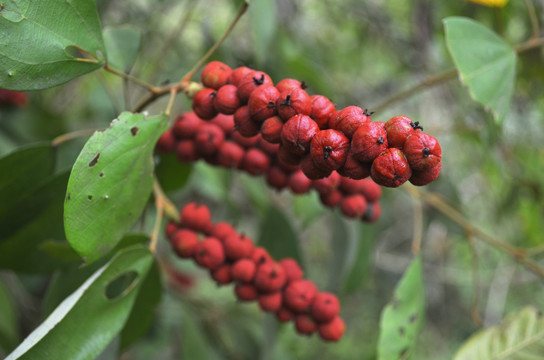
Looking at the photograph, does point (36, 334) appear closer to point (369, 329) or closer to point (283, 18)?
point (283, 18)

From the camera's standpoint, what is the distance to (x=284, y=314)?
96 cm

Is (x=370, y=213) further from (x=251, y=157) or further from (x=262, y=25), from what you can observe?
(x=262, y=25)

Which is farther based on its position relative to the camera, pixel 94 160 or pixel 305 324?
pixel 305 324

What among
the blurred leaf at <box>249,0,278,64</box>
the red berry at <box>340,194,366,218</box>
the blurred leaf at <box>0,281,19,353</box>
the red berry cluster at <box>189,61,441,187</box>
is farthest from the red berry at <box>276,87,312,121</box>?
the blurred leaf at <box>0,281,19,353</box>

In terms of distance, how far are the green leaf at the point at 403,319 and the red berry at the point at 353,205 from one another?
22cm

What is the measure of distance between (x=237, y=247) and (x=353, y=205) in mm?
235

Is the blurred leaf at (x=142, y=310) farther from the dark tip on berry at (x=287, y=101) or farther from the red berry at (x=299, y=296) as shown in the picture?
the dark tip on berry at (x=287, y=101)

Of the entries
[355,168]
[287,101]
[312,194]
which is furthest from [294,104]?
[312,194]

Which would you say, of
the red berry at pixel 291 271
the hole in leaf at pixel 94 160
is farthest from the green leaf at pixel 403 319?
the hole in leaf at pixel 94 160

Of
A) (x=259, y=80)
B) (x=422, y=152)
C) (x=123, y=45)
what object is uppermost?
(x=123, y=45)

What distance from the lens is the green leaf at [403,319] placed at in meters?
0.99

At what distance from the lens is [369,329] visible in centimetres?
273

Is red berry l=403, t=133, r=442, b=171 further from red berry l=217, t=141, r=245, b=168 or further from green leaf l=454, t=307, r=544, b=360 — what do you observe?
green leaf l=454, t=307, r=544, b=360

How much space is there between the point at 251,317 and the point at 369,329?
952 millimetres
